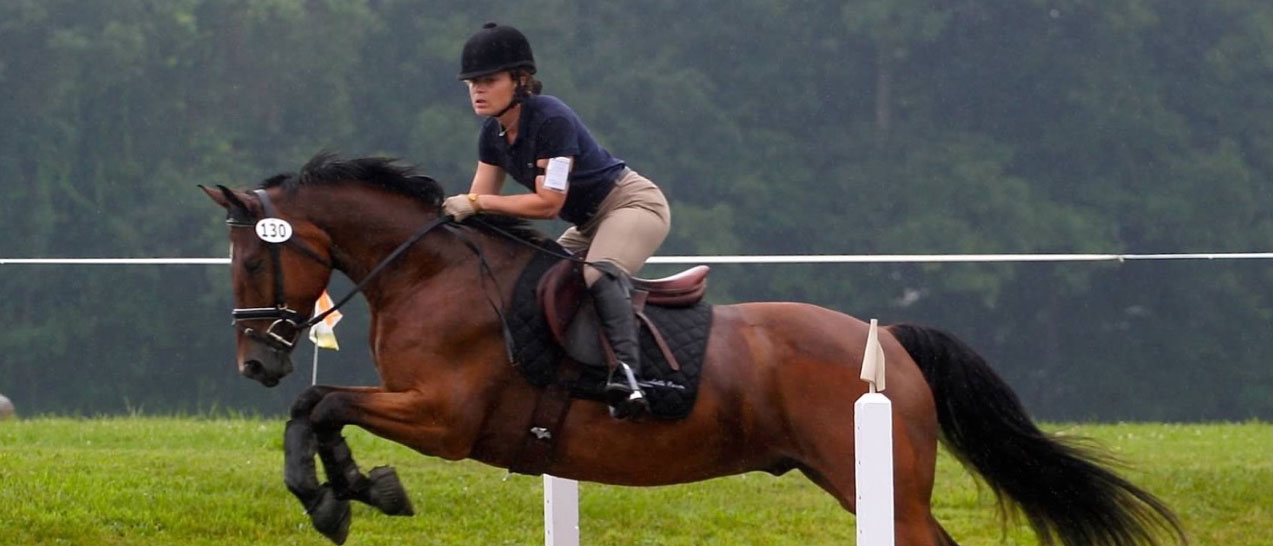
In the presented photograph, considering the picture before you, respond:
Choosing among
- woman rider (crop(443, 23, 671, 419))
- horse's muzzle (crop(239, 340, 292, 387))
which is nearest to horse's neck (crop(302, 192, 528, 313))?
woman rider (crop(443, 23, 671, 419))

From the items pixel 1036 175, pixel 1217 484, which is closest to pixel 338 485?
pixel 1217 484

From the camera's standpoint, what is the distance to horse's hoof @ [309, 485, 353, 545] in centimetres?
549

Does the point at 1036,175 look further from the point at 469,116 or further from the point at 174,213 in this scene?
the point at 174,213

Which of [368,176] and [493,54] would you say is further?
[368,176]

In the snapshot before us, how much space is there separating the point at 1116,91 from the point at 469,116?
12.9 meters

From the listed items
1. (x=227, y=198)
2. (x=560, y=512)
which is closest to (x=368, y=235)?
(x=227, y=198)

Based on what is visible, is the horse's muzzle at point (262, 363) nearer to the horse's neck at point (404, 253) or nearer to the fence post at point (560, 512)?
the horse's neck at point (404, 253)

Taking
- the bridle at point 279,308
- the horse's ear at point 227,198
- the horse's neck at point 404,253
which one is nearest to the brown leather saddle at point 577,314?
the horse's neck at point 404,253

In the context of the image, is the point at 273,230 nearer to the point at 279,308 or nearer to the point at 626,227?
the point at 279,308

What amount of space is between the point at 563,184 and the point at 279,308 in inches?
39.9

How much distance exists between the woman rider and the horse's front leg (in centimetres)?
78

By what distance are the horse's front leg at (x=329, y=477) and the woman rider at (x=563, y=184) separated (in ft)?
2.57

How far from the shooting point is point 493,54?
561cm

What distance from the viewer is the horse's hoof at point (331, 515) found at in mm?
5488
